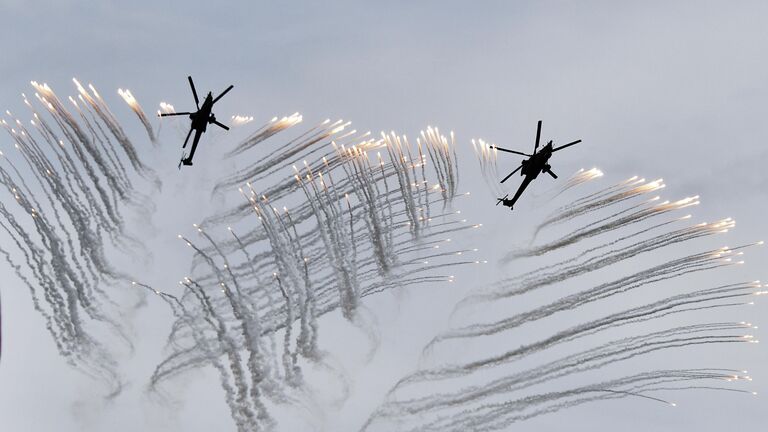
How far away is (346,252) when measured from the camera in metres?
66.2

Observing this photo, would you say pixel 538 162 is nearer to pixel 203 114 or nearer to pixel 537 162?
pixel 537 162

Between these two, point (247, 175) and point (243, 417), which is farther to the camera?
point (247, 175)

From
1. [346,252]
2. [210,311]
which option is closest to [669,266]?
[346,252]

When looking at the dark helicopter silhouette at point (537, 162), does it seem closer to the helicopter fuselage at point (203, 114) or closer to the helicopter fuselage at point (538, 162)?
the helicopter fuselage at point (538, 162)

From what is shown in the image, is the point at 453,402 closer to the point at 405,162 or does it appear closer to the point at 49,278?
the point at 405,162

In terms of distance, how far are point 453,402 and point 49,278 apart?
26.9 m

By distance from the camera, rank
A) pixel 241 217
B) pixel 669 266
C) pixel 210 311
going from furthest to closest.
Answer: pixel 241 217 < pixel 210 311 < pixel 669 266

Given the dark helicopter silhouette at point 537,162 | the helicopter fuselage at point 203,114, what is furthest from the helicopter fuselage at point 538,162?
the helicopter fuselage at point 203,114

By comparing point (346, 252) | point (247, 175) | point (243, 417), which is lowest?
point (243, 417)

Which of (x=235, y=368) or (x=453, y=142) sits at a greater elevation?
(x=453, y=142)

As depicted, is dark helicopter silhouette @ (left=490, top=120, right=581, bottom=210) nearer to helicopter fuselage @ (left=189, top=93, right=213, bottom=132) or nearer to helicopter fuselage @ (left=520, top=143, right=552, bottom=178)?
helicopter fuselage @ (left=520, top=143, right=552, bottom=178)

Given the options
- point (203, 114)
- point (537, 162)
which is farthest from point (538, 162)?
point (203, 114)

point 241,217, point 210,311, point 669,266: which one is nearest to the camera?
point 669,266

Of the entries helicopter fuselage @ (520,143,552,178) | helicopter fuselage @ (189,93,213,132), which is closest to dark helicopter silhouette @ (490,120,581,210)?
helicopter fuselage @ (520,143,552,178)
